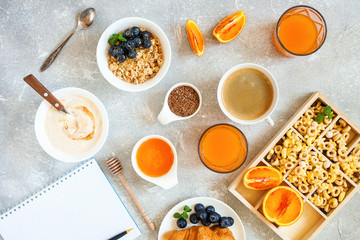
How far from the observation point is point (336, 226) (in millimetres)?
1729

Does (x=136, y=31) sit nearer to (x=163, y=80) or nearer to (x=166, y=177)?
(x=163, y=80)

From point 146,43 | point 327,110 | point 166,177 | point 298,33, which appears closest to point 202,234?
point 166,177

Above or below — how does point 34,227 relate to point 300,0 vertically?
below

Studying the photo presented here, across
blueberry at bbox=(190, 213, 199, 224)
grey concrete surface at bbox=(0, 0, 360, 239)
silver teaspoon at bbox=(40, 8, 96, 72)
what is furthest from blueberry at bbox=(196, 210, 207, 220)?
silver teaspoon at bbox=(40, 8, 96, 72)

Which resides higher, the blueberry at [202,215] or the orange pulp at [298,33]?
the orange pulp at [298,33]

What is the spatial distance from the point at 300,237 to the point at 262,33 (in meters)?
1.12

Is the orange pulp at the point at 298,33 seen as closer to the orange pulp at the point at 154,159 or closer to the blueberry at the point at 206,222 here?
the orange pulp at the point at 154,159

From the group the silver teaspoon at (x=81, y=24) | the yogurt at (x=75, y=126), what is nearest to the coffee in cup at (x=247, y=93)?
the yogurt at (x=75, y=126)

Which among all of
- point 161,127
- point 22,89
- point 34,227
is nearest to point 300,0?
point 161,127

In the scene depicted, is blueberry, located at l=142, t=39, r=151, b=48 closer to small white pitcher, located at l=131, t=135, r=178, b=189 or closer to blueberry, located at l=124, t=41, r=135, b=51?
blueberry, located at l=124, t=41, r=135, b=51

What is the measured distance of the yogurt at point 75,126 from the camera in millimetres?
1559

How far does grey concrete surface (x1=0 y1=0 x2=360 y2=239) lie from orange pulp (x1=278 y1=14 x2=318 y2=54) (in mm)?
81

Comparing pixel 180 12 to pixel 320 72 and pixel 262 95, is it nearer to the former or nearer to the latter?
pixel 262 95

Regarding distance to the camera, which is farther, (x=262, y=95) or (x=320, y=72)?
(x=320, y=72)
